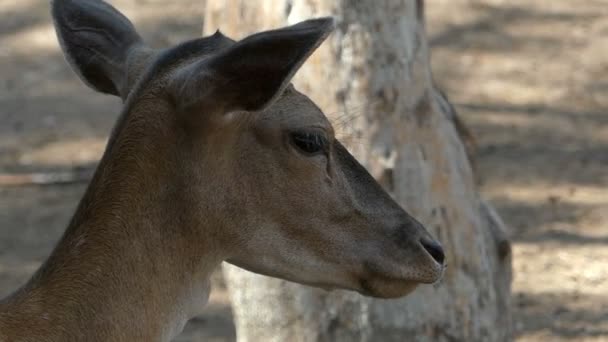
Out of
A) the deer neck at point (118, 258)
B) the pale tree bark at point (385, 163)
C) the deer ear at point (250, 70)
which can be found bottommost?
the pale tree bark at point (385, 163)

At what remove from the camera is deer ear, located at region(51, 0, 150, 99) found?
13.3ft

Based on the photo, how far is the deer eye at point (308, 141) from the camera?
147 inches

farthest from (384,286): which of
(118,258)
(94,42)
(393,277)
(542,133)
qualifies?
(542,133)

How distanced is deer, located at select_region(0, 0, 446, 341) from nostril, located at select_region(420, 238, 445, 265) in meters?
0.21

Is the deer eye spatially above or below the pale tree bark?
above

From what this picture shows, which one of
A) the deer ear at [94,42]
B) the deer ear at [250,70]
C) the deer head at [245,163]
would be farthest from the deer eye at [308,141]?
the deer ear at [94,42]

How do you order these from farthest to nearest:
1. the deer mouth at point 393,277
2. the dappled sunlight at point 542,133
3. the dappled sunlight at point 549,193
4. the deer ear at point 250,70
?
the dappled sunlight at point 549,193, the dappled sunlight at point 542,133, the deer mouth at point 393,277, the deer ear at point 250,70

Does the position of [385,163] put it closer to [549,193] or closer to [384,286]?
[384,286]

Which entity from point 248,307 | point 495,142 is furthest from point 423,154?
point 495,142

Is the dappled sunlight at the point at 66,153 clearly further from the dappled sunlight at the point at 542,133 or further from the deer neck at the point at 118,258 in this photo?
the deer neck at the point at 118,258

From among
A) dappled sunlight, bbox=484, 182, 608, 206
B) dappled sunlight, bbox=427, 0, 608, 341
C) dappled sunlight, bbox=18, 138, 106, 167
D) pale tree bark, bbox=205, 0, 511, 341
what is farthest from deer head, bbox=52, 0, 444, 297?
dappled sunlight, bbox=18, 138, 106, 167

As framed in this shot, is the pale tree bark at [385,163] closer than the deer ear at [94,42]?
No

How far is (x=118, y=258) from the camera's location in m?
3.57

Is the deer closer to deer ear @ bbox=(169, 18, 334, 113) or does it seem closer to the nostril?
deer ear @ bbox=(169, 18, 334, 113)
